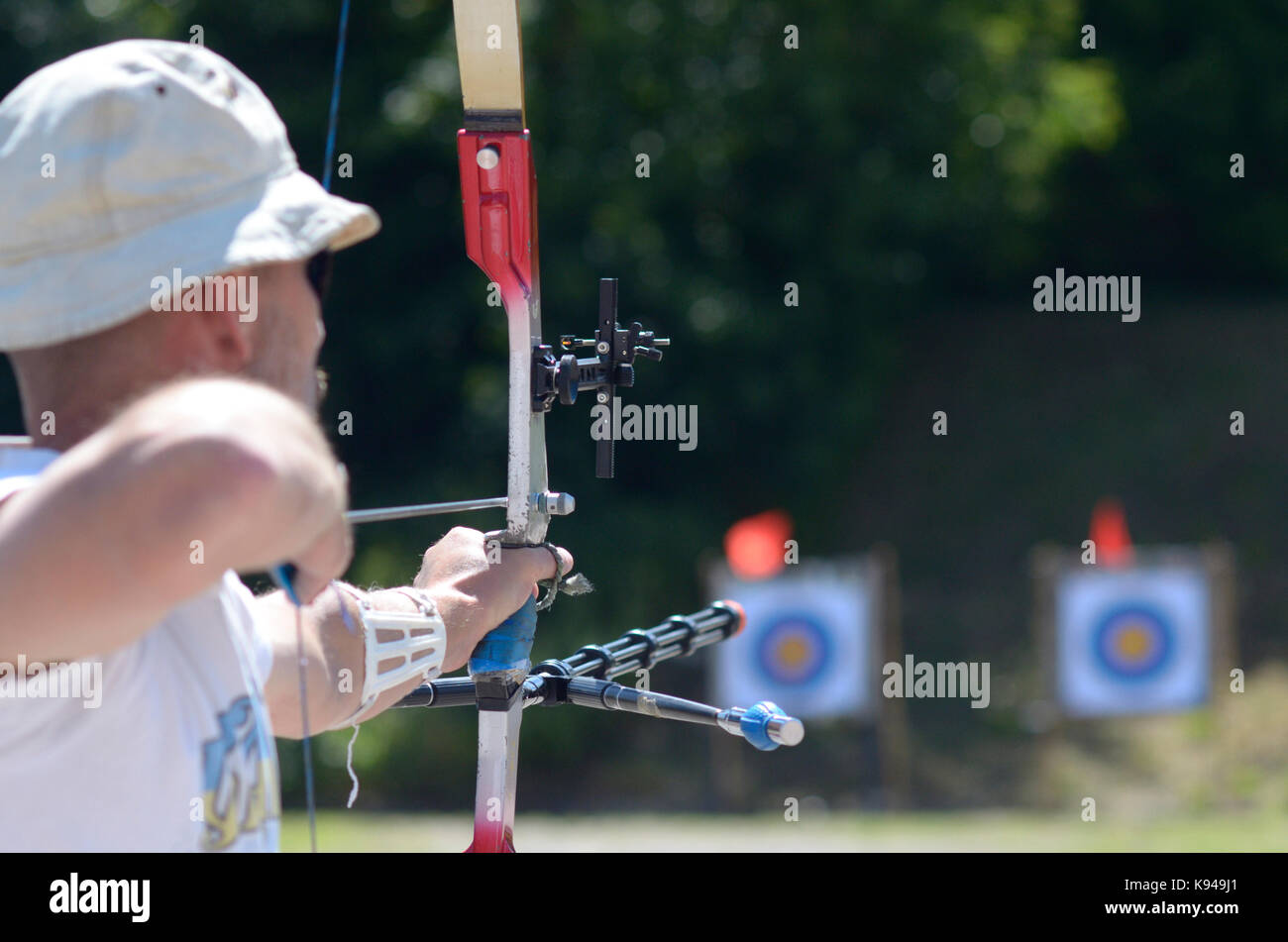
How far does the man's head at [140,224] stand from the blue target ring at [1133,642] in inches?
284

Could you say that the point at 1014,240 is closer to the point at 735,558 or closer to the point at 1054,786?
the point at 735,558

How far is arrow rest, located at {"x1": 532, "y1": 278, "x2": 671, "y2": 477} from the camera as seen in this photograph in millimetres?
1393

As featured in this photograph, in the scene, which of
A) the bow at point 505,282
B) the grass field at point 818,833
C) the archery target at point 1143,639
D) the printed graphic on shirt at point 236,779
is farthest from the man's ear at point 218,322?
the archery target at point 1143,639

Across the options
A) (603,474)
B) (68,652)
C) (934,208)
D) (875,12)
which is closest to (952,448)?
(934,208)

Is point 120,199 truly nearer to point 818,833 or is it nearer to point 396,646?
point 396,646

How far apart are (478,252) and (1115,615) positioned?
6.69 meters

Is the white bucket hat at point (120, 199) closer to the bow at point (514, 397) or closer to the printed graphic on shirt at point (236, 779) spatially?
the printed graphic on shirt at point (236, 779)

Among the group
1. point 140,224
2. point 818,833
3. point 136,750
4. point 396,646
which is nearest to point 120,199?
point 140,224

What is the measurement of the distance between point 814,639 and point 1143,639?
1604 millimetres

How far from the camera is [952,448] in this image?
11.4 m

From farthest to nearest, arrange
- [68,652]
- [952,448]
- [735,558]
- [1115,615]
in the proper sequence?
[952,448], [735,558], [1115,615], [68,652]

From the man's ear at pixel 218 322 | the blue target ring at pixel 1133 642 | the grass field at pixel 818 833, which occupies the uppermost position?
the man's ear at pixel 218 322

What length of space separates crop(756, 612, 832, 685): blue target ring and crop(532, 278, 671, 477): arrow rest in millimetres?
6227

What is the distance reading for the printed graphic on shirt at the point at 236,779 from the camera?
0.84m
